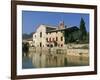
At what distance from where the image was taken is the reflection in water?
2.06 metres

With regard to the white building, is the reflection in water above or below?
below

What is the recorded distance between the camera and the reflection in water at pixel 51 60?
6.76ft

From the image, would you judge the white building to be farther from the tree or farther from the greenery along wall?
the tree

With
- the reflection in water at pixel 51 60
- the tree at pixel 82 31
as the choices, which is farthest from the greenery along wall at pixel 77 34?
the reflection in water at pixel 51 60

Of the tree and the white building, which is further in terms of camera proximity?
the tree

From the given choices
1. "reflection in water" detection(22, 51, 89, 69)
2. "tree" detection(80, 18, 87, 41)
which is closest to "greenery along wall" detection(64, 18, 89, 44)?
"tree" detection(80, 18, 87, 41)

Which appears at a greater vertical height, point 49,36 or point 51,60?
point 49,36

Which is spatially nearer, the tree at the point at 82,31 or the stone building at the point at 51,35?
the stone building at the point at 51,35

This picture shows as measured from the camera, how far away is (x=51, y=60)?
2129 millimetres

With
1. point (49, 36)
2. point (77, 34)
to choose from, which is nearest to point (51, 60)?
point (49, 36)

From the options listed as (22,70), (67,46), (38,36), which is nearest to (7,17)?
(38,36)

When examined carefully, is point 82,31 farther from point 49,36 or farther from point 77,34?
point 49,36

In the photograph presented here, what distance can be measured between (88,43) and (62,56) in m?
0.32

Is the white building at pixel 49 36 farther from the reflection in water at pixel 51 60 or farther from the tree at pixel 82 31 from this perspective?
the tree at pixel 82 31
